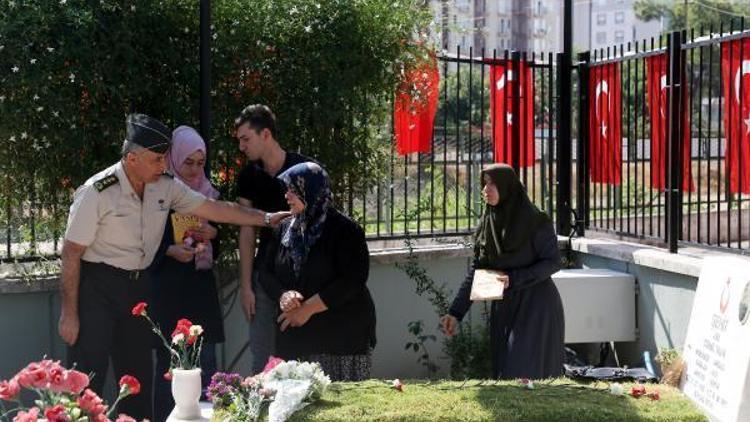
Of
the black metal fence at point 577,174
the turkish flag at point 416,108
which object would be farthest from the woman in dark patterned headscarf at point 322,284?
the turkish flag at point 416,108

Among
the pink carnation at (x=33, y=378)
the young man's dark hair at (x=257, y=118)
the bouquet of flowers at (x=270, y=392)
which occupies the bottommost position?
the bouquet of flowers at (x=270, y=392)

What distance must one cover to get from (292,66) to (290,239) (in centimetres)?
147

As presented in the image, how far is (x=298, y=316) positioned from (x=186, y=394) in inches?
48.9

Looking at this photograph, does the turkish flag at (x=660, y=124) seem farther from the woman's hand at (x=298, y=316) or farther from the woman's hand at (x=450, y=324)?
the woman's hand at (x=298, y=316)

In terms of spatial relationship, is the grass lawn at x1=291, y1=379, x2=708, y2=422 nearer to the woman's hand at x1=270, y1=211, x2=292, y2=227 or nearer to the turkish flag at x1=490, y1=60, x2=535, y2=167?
the woman's hand at x1=270, y1=211, x2=292, y2=227

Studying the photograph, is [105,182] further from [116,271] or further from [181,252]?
[181,252]

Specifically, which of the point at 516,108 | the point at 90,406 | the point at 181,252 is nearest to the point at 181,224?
the point at 181,252

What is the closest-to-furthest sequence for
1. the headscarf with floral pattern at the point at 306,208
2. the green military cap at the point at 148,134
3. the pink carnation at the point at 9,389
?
the pink carnation at the point at 9,389 < the green military cap at the point at 148,134 < the headscarf with floral pattern at the point at 306,208

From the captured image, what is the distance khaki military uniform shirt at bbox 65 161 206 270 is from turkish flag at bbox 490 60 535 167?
331cm

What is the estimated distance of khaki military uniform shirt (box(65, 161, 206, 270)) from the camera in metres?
4.95

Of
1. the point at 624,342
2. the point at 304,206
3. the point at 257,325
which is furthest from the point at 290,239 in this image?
the point at 624,342

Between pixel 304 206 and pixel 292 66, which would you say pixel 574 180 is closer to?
pixel 292 66

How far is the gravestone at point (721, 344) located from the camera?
12.5ft

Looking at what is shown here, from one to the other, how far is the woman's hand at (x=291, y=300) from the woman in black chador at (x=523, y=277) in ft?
3.33
